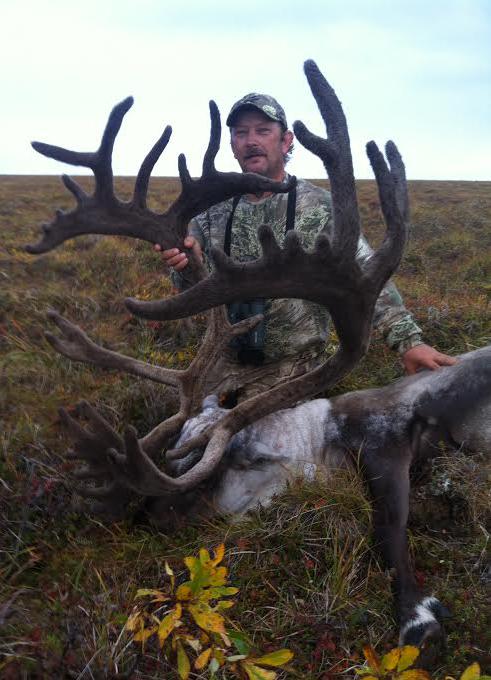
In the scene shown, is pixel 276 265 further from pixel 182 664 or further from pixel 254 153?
pixel 254 153

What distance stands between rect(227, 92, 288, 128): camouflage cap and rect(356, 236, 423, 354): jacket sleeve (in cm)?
161

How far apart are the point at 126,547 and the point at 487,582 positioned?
6.14 feet

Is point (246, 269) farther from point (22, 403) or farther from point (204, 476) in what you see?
point (22, 403)

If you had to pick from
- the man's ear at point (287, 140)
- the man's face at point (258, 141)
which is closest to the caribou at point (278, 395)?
the man's face at point (258, 141)

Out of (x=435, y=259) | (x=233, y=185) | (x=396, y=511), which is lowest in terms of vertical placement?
(x=396, y=511)

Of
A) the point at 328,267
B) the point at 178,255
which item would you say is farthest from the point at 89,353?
the point at 328,267

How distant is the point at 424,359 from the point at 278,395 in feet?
3.31

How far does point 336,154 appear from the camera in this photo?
241 cm

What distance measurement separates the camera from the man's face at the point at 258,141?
4652 mm

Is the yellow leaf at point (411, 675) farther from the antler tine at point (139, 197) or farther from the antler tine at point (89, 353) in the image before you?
the antler tine at point (139, 197)

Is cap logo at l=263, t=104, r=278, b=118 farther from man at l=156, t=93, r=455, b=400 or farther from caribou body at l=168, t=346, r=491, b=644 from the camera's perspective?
caribou body at l=168, t=346, r=491, b=644

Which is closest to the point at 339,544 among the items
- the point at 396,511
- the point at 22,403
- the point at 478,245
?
the point at 396,511

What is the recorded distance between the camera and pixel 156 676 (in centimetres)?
219

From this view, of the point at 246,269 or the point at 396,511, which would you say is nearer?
the point at 246,269
